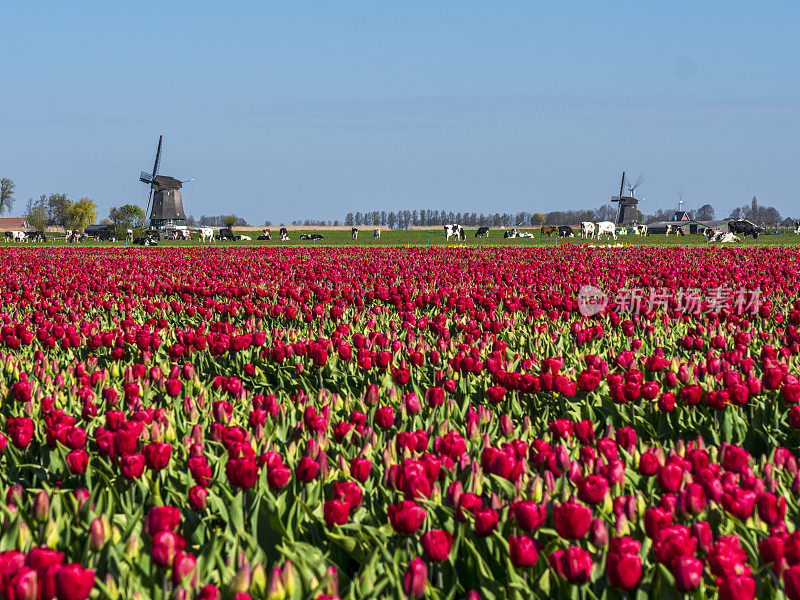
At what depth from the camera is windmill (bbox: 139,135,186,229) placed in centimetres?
11181

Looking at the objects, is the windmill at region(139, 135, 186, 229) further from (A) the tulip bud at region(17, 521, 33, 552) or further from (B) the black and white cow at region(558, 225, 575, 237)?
(A) the tulip bud at region(17, 521, 33, 552)

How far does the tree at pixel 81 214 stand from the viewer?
159 meters

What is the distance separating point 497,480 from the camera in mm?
3316

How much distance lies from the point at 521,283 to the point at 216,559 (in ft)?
35.5

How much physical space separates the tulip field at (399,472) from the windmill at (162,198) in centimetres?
10937

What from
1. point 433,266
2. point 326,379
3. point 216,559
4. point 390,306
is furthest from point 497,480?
point 433,266

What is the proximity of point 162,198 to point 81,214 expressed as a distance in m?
54.4

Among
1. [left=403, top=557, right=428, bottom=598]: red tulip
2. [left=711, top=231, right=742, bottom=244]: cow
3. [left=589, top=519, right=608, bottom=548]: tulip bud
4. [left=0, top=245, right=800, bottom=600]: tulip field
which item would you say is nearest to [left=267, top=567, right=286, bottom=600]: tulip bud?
[left=0, top=245, right=800, bottom=600]: tulip field

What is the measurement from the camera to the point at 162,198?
11338cm

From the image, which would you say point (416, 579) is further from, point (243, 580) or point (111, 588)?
point (111, 588)

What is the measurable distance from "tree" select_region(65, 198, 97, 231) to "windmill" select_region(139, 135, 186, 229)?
163 feet

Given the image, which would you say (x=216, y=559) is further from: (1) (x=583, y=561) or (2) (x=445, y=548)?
(1) (x=583, y=561)

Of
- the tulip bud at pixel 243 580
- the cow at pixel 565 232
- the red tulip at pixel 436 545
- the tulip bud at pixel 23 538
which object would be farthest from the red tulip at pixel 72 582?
the cow at pixel 565 232

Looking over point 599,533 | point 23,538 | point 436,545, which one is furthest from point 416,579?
point 23,538
